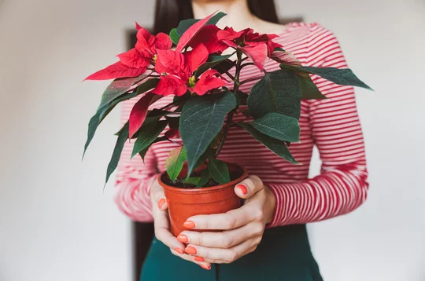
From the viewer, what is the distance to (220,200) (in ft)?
1.42

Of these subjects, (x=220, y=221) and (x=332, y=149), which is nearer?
(x=220, y=221)

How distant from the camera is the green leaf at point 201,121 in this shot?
295 millimetres

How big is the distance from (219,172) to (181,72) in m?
0.14

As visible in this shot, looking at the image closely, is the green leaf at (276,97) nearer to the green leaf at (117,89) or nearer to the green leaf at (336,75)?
the green leaf at (336,75)

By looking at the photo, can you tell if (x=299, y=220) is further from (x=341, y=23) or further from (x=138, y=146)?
(x=341, y=23)

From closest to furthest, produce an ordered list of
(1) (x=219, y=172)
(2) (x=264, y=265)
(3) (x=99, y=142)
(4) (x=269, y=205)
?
1. (1) (x=219, y=172)
2. (4) (x=269, y=205)
3. (2) (x=264, y=265)
4. (3) (x=99, y=142)

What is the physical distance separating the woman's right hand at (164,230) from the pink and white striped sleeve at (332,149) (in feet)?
0.70

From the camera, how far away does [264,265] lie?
0.66 meters

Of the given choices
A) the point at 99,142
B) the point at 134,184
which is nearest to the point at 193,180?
the point at 134,184

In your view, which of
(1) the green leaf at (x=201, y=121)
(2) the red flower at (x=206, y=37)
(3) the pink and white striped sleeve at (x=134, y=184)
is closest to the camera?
(1) the green leaf at (x=201, y=121)

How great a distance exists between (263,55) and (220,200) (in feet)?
0.67

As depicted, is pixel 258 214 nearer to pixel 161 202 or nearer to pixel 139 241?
pixel 161 202

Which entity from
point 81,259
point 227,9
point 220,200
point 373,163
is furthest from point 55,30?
point 373,163

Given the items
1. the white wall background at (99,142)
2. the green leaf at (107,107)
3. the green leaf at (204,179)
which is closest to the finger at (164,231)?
the green leaf at (204,179)
